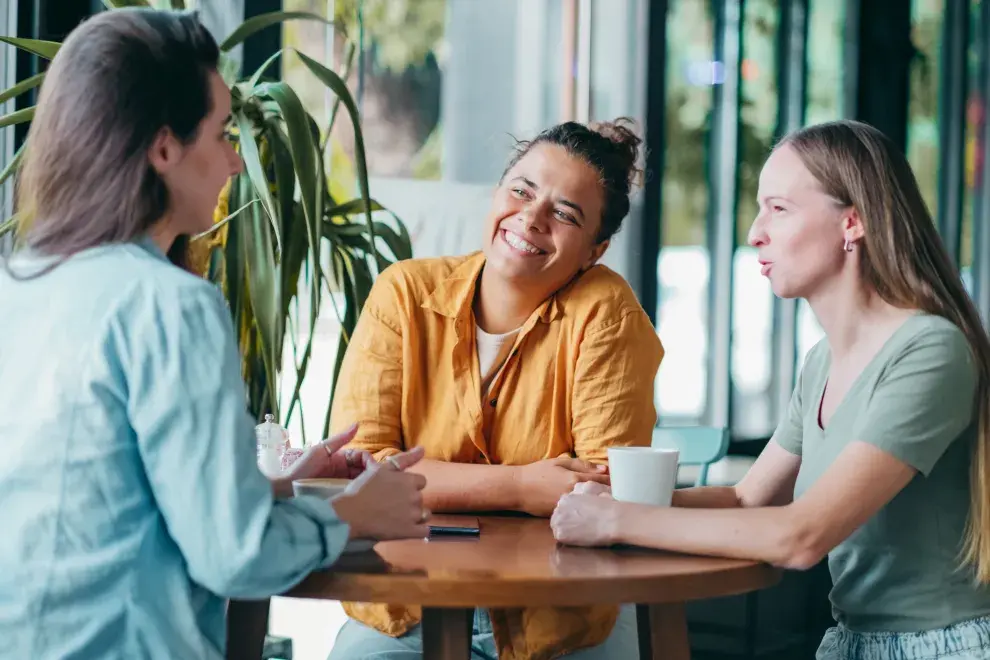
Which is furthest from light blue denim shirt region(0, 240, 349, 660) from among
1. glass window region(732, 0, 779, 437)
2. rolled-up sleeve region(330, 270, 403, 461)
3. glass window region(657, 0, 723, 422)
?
glass window region(732, 0, 779, 437)

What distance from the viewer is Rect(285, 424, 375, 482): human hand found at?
146 centimetres

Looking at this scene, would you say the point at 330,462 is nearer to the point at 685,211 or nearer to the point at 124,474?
the point at 124,474

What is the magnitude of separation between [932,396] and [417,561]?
26.1 inches

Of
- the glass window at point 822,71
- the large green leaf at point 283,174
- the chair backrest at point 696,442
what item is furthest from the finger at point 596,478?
the glass window at point 822,71

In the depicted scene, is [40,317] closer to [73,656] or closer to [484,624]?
[73,656]

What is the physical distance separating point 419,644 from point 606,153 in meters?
0.87

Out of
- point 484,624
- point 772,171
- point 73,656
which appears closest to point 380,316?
point 484,624

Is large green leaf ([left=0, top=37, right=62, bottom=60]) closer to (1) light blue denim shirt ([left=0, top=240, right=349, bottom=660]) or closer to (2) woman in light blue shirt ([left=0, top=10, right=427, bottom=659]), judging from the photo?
(2) woman in light blue shirt ([left=0, top=10, right=427, bottom=659])

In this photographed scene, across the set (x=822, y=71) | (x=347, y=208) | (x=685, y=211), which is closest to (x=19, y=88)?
(x=347, y=208)

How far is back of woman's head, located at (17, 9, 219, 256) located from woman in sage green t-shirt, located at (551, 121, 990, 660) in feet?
2.11

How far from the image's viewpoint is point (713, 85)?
3928mm

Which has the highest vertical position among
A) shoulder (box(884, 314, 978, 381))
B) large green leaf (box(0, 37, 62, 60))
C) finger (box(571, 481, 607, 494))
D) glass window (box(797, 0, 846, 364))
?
glass window (box(797, 0, 846, 364))

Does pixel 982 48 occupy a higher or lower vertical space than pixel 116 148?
higher

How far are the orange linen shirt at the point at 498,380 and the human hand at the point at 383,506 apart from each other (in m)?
0.49
